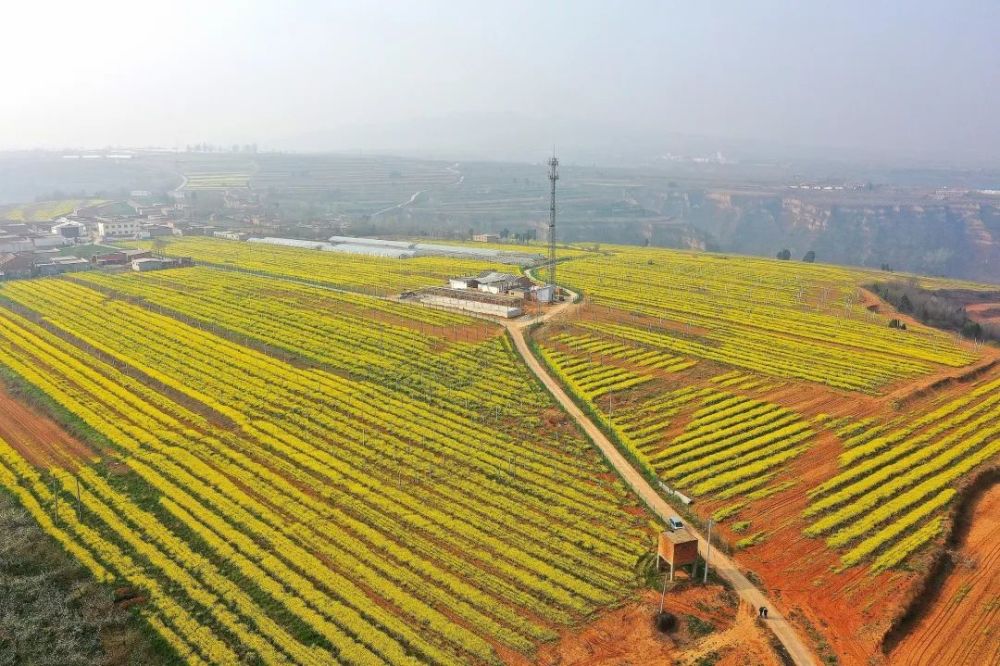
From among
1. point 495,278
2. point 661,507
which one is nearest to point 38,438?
point 661,507

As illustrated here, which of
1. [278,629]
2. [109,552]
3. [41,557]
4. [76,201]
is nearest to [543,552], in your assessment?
[278,629]

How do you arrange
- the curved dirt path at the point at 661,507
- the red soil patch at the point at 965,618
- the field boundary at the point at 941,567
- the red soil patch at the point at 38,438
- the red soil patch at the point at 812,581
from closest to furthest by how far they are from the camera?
1. the red soil patch at the point at 965,618
2. the curved dirt path at the point at 661,507
3. the red soil patch at the point at 812,581
4. the field boundary at the point at 941,567
5. the red soil patch at the point at 38,438

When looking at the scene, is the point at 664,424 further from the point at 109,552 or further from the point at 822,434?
the point at 109,552

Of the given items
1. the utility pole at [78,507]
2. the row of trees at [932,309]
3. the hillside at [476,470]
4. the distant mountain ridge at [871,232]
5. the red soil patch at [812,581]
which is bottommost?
the distant mountain ridge at [871,232]

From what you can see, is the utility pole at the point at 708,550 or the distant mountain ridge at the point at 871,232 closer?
the utility pole at the point at 708,550

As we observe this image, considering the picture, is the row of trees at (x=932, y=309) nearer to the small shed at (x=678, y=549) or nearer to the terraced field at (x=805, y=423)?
the terraced field at (x=805, y=423)

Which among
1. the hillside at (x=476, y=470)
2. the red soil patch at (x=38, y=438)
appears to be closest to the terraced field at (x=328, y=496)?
the hillside at (x=476, y=470)
